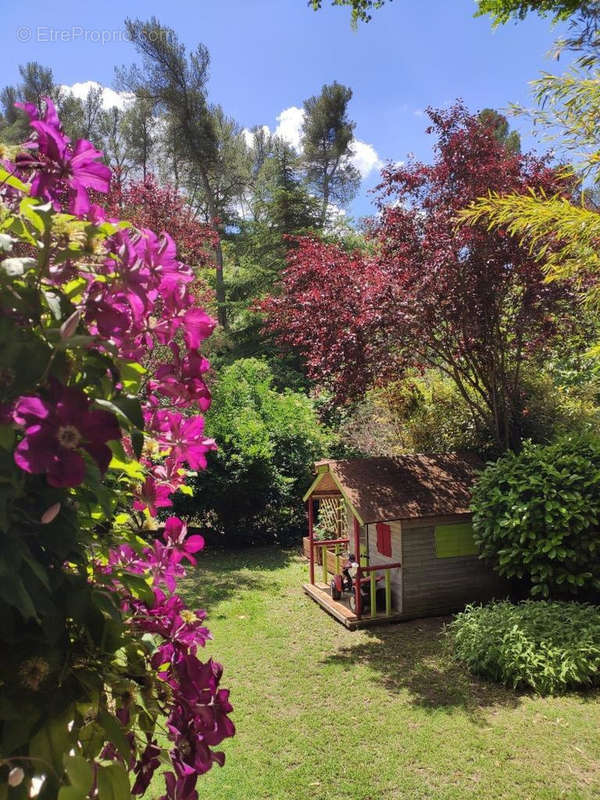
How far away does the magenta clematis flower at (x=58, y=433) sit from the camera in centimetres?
58

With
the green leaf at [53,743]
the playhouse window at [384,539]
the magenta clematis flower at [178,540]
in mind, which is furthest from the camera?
the playhouse window at [384,539]

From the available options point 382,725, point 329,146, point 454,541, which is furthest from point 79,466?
point 329,146

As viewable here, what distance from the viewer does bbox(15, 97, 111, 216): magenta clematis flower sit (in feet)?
2.45

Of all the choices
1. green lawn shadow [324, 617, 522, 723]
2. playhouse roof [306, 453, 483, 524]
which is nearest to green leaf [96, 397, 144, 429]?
green lawn shadow [324, 617, 522, 723]

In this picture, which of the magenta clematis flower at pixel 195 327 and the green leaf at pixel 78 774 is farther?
the magenta clematis flower at pixel 195 327

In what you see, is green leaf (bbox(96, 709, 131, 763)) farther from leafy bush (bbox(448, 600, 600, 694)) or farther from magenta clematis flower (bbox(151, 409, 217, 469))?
leafy bush (bbox(448, 600, 600, 694))

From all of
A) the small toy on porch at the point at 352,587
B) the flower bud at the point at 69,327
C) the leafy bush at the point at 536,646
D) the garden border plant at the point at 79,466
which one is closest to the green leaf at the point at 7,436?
the garden border plant at the point at 79,466

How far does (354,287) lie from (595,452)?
3.67m

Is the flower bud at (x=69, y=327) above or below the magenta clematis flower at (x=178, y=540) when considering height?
above

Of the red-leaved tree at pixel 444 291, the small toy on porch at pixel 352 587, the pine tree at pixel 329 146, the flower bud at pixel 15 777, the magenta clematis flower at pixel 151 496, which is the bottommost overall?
the small toy on porch at pixel 352 587

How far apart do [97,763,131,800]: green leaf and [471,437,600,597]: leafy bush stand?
6.19 m

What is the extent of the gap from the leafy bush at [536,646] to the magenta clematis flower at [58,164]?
6.06 meters

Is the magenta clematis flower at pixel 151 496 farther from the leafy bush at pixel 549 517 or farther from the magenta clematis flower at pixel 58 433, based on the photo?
the leafy bush at pixel 549 517

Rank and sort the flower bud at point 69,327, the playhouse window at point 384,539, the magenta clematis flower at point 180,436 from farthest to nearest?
the playhouse window at point 384,539
the magenta clematis flower at point 180,436
the flower bud at point 69,327
